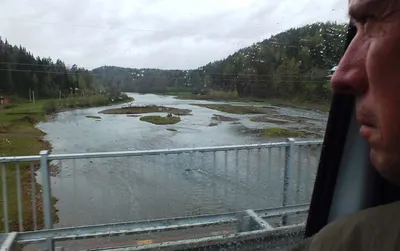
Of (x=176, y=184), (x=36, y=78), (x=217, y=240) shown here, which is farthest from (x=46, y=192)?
(x=36, y=78)

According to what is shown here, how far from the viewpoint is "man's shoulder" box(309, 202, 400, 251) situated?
1.37 ft

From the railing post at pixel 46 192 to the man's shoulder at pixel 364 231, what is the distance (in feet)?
7.19

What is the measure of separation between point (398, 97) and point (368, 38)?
97 millimetres

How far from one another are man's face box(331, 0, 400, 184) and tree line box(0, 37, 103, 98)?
909cm

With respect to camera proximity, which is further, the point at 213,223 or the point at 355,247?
the point at 213,223

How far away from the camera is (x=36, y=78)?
35.8ft

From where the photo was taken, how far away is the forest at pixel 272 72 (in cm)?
140

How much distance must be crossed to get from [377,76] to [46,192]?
2.54 m

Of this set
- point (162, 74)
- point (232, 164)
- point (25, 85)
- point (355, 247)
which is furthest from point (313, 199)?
point (25, 85)

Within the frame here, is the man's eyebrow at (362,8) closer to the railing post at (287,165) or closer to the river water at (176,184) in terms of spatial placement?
the river water at (176,184)

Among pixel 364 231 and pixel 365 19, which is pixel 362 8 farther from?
pixel 364 231

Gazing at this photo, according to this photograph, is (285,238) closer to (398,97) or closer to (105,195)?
(398,97)

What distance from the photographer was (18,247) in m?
2.12

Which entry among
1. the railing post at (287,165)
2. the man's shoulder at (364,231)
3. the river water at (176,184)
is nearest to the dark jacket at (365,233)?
the man's shoulder at (364,231)
